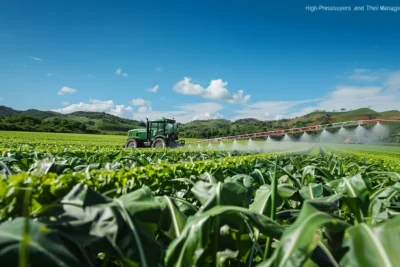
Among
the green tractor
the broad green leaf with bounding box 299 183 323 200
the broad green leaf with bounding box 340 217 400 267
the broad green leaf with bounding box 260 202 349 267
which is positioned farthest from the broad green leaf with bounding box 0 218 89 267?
the green tractor

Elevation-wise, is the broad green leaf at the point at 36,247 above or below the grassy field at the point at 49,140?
above

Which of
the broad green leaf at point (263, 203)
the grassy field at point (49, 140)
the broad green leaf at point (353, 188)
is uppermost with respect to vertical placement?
the broad green leaf at point (353, 188)

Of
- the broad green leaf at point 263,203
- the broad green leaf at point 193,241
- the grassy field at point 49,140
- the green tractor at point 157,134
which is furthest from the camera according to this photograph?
the grassy field at point 49,140

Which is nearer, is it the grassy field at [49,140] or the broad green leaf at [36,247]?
the broad green leaf at [36,247]

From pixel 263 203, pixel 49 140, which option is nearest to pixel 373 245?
pixel 263 203

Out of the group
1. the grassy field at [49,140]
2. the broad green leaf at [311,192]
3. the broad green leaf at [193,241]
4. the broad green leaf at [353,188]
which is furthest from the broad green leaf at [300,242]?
the grassy field at [49,140]

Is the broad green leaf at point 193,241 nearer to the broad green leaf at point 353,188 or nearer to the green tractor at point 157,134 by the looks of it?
the broad green leaf at point 353,188

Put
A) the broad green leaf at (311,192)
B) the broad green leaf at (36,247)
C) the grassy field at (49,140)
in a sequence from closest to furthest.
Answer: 1. the broad green leaf at (36,247)
2. the broad green leaf at (311,192)
3. the grassy field at (49,140)

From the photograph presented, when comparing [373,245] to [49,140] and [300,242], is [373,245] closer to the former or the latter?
[300,242]

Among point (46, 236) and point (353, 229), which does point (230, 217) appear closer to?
point (353, 229)

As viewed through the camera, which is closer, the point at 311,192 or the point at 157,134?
the point at 311,192

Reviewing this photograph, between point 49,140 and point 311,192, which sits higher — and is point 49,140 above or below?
below

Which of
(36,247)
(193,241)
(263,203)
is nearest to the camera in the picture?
(36,247)

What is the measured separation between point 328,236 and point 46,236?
89 centimetres
